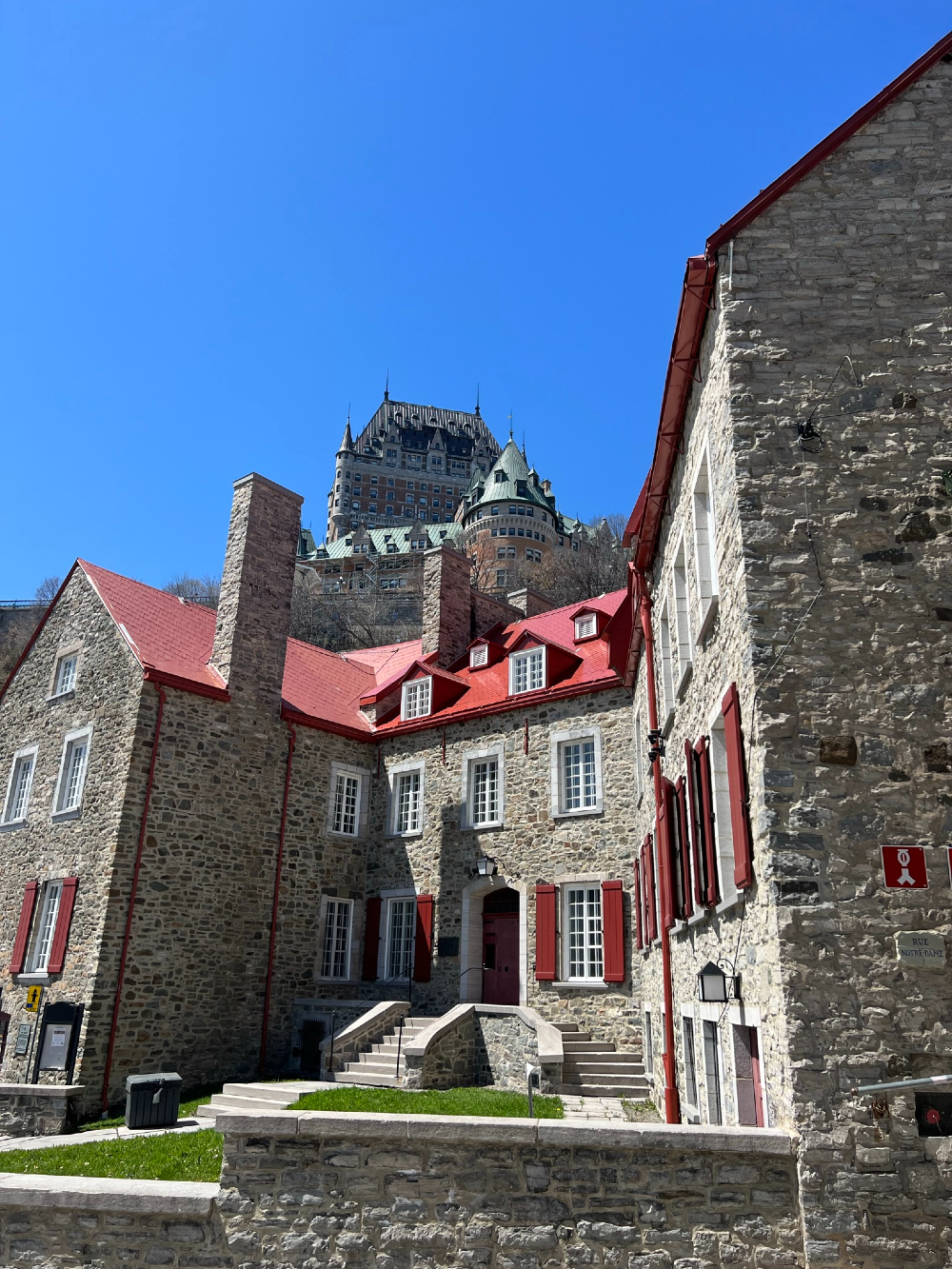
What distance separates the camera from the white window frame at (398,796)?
60.7 ft

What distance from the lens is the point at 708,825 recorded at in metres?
7.60

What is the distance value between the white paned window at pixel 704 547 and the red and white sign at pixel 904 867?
2.58 metres

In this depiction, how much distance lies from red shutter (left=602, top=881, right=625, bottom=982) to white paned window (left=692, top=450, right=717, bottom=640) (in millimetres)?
7848

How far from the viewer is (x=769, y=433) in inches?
275

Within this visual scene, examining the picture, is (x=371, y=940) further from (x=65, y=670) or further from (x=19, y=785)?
(x=65, y=670)

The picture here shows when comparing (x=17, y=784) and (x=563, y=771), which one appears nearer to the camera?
(x=563, y=771)

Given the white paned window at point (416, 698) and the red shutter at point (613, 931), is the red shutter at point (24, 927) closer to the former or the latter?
the white paned window at point (416, 698)

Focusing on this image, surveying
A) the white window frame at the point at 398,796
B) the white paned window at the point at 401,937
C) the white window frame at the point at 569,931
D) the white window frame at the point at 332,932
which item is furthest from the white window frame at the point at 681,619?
the white window frame at the point at 332,932

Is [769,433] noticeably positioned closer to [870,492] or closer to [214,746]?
[870,492]

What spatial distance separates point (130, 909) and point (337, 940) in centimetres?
481

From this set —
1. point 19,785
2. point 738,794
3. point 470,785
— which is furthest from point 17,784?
point 738,794

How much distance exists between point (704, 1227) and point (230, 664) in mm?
13550

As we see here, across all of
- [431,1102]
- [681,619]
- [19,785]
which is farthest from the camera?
[19,785]

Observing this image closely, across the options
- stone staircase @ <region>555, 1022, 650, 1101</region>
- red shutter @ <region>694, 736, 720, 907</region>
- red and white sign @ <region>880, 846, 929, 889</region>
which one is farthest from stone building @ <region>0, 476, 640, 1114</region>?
red and white sign @ <region>880, 846, 929, 889</region>
